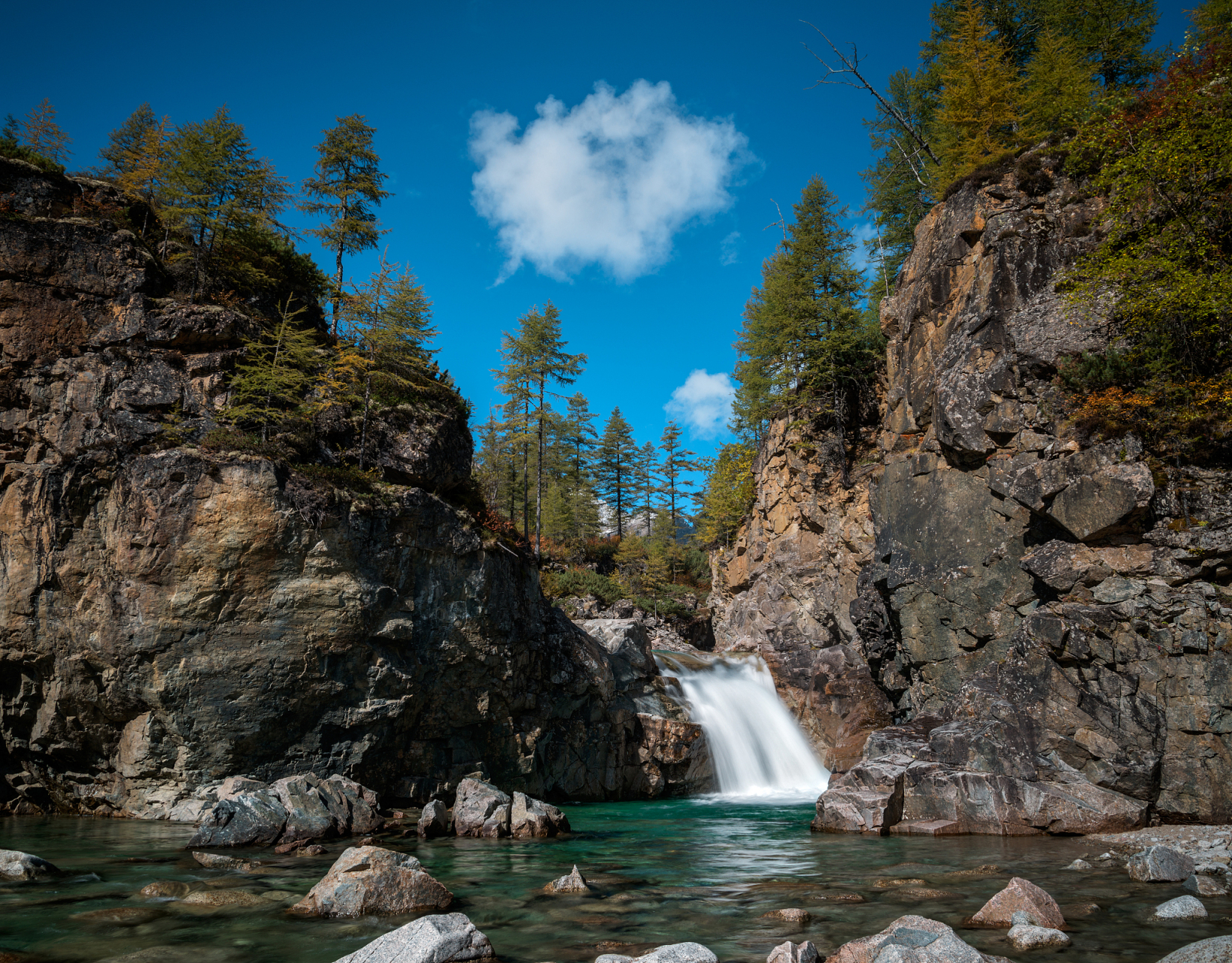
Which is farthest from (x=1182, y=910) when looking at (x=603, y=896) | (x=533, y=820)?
(x=533, y=820)

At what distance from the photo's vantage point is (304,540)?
16391 mm

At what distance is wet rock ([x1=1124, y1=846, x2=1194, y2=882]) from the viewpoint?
8.80m

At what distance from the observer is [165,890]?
8.55m

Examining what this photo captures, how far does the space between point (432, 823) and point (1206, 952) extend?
40.9 ft

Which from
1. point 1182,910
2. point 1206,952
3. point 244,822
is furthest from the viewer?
point 244,822

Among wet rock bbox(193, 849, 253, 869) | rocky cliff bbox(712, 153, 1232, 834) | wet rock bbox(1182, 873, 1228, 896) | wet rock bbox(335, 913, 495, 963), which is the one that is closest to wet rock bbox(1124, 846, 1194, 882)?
→ wet rock bbox(1182, 873, 1228, 896)

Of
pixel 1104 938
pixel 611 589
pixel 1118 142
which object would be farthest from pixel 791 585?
pixel 1104 938

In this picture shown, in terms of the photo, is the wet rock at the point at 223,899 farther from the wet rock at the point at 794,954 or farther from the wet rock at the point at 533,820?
the wet rock at the point at 533,820

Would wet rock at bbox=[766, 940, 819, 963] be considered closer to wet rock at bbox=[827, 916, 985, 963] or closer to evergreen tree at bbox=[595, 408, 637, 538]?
wet rock at bbox=[827, 916, 985, 963]

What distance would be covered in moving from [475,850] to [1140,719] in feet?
44.6

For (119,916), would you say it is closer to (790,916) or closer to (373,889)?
(373,889)

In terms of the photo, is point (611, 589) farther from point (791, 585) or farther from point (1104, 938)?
point (1104, 938)

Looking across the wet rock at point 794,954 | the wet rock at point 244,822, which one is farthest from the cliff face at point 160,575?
the wet rock at point 794,954

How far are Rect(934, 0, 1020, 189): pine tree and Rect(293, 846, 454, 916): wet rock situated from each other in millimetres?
29263
